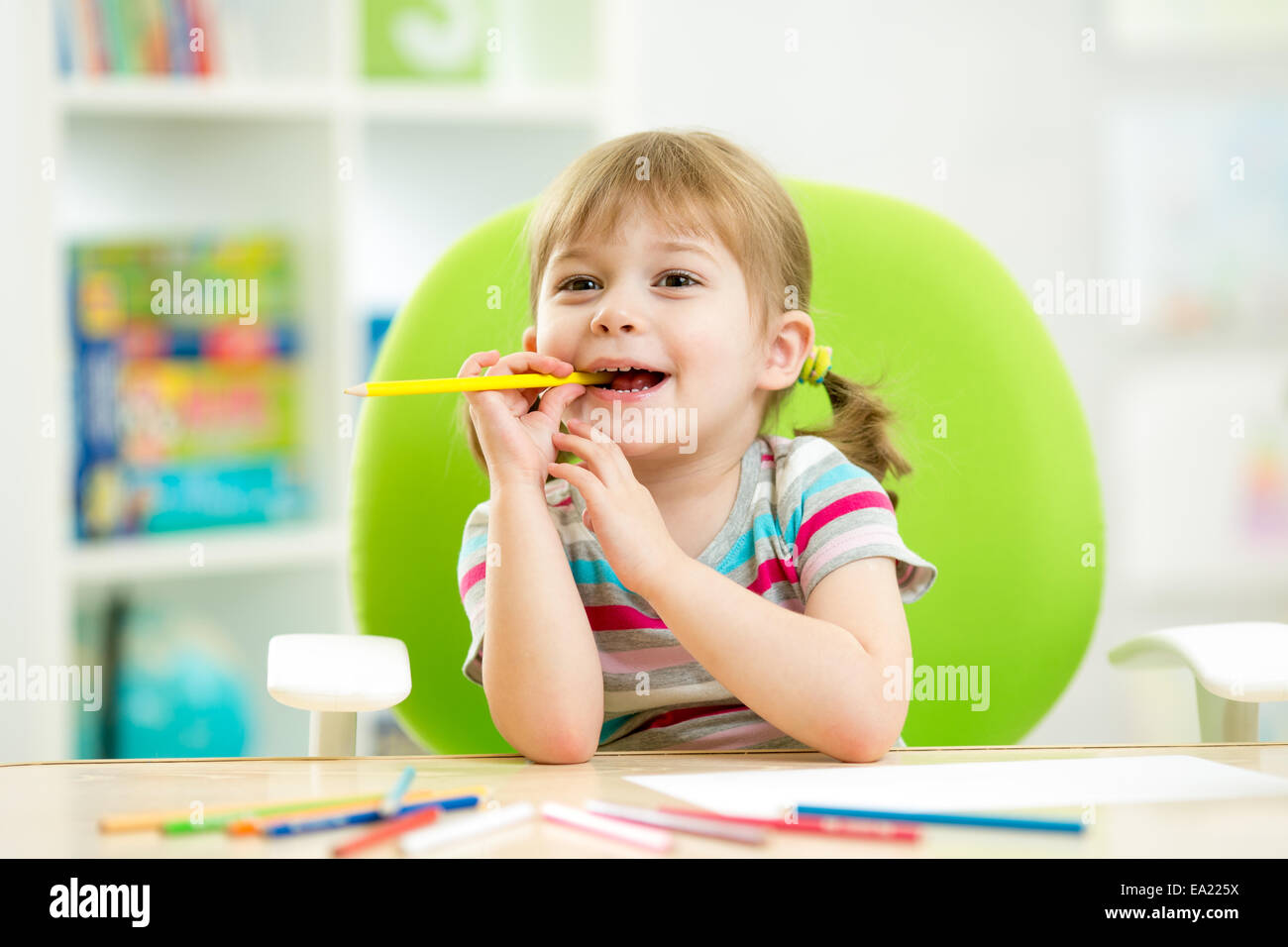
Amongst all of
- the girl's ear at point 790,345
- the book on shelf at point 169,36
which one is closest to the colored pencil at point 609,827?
the girl's ear at point 790,345

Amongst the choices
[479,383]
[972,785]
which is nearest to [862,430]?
[479,383]

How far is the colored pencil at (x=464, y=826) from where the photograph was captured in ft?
1.72

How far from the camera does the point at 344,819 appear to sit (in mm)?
565

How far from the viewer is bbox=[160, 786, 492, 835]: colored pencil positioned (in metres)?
0.56

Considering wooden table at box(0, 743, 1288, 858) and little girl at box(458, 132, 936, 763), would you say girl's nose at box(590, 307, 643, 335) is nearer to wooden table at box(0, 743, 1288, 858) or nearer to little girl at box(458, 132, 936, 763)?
little girl at box(458, 132, 936, 763)

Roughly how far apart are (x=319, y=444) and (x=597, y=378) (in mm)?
1264

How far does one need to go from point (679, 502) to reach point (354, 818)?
0.53 metres

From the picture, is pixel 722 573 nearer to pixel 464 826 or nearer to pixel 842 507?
pixel 842 507

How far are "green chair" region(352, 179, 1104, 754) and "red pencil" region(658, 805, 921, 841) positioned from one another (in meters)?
0.60

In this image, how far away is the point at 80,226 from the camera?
1.96 meters

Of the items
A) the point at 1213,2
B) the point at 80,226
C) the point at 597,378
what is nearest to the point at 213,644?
the point at 80,226

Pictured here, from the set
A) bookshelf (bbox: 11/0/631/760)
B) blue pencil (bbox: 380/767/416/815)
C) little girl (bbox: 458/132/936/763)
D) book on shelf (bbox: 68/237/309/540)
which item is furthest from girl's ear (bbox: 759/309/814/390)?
book on shelf (bbox: 68/237/309/540)

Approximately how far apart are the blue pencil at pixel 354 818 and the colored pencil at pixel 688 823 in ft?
0.19
